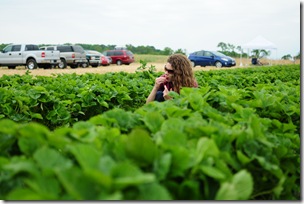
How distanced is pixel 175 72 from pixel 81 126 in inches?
133

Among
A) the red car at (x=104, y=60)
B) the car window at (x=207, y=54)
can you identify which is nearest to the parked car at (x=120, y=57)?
the red car at (x=104, y=60)

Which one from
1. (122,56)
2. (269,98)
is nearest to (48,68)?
(122,56)

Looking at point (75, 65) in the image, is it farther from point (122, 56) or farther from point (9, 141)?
point (9, 141)

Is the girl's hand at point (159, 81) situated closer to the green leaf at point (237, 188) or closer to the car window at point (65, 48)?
the green leaf at point (237, 188)

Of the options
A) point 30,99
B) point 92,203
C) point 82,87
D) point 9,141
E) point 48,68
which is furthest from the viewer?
point 48,68

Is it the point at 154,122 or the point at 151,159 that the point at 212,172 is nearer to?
the point at 151,159

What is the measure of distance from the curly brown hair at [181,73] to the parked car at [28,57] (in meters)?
20.3

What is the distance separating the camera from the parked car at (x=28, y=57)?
24.2 metres

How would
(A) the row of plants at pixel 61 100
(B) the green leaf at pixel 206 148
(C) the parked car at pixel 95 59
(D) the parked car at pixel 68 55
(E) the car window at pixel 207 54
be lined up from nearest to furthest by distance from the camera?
1. (B) the green leaf at pixel 206 148
2. (A) the row of plants at pixel 61 100
3. (D) the parked car at pixel 68 55
4. (C) the parked car at pixel 95 59
5. (E) the car window at pixel 207 54

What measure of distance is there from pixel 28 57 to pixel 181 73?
2151cm

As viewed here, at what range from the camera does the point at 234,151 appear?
1968 millimetres

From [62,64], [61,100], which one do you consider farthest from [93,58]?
[61,100]

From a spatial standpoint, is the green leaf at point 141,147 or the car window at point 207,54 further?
the car window at point 207,54

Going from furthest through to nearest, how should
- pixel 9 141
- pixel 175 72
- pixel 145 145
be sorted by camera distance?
pixel 175 72, pixel 9 141, pixel 145 145
